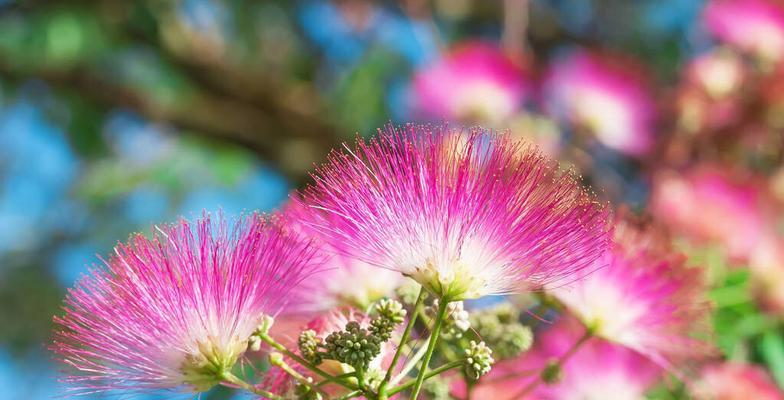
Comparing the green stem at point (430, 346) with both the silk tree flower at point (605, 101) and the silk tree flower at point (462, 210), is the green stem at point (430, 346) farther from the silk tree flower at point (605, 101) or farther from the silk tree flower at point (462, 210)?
the silk tree flower at point (605, 101)

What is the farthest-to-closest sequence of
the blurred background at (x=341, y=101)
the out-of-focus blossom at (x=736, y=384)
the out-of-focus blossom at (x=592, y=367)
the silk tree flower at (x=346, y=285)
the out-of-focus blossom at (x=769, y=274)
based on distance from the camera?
the blurred background at (x=341, y=101)
the out-of-focus blossom at (x=769, y=274)
the out-of-focus blossom at (x=736, y=384)
the out-of-focus blossom at (x=592, y=367)
the silk tree flower at (x=346, y=285)

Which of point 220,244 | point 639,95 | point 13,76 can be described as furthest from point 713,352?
point 13,76

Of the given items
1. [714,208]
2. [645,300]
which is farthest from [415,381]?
[714,208]

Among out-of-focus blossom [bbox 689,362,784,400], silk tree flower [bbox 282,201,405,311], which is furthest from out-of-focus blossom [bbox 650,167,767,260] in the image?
silk tree flower [bbox 282,201,405,311]

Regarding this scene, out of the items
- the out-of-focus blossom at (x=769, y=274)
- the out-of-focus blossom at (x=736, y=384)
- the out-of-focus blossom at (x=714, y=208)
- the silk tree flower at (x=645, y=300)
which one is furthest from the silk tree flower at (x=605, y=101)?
the silk tree flower at (x=645, y=300)

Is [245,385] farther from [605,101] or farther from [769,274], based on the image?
[605,101]

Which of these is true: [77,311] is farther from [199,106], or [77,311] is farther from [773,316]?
[199,106]
